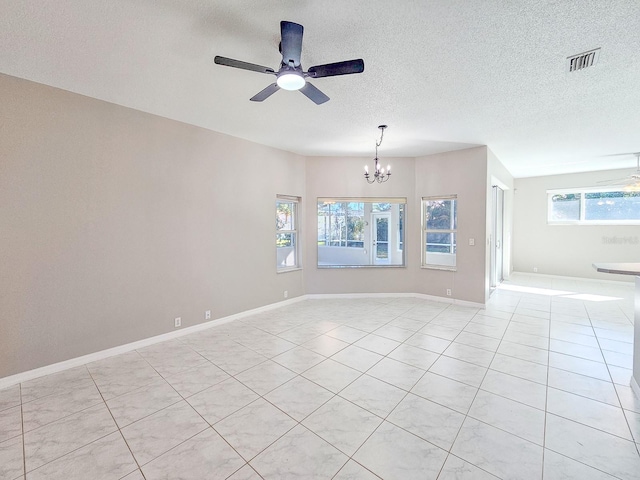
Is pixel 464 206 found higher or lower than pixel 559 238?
higher

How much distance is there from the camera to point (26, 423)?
209cm

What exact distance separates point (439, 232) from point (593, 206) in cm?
492

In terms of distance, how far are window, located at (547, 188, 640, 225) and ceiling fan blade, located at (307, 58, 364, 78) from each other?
8324 millimetres

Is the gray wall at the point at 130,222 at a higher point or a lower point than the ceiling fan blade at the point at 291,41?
lower

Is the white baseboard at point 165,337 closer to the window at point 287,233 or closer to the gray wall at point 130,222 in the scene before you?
the gray wall at point 130,222

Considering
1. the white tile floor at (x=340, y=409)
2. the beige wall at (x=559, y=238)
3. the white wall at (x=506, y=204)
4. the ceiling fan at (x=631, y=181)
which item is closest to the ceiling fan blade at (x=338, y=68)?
the white tile floor at (x=340, y=409)

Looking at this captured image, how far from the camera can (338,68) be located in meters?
1.90

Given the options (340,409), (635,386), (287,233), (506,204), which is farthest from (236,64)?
(506,204)

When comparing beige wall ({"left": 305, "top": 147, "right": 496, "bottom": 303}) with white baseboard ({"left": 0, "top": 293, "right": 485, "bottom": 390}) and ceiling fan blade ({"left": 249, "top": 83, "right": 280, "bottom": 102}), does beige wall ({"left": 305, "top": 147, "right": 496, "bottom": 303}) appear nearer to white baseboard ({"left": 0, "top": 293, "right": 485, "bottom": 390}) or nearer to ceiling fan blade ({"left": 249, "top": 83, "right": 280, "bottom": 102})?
white baseboard ({"left": 0, "top": 293, "right": 485, "bottom": 390})

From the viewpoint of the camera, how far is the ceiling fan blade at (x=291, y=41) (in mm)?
1771

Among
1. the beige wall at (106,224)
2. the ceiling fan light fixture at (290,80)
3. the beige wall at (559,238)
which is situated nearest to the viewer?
the ceiling fan light fixture at (290,80)

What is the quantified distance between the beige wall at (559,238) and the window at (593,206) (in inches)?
6.5

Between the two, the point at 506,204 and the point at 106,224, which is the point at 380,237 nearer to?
the point at 506,204

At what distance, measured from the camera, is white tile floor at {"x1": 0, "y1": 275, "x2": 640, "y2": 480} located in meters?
1.71
